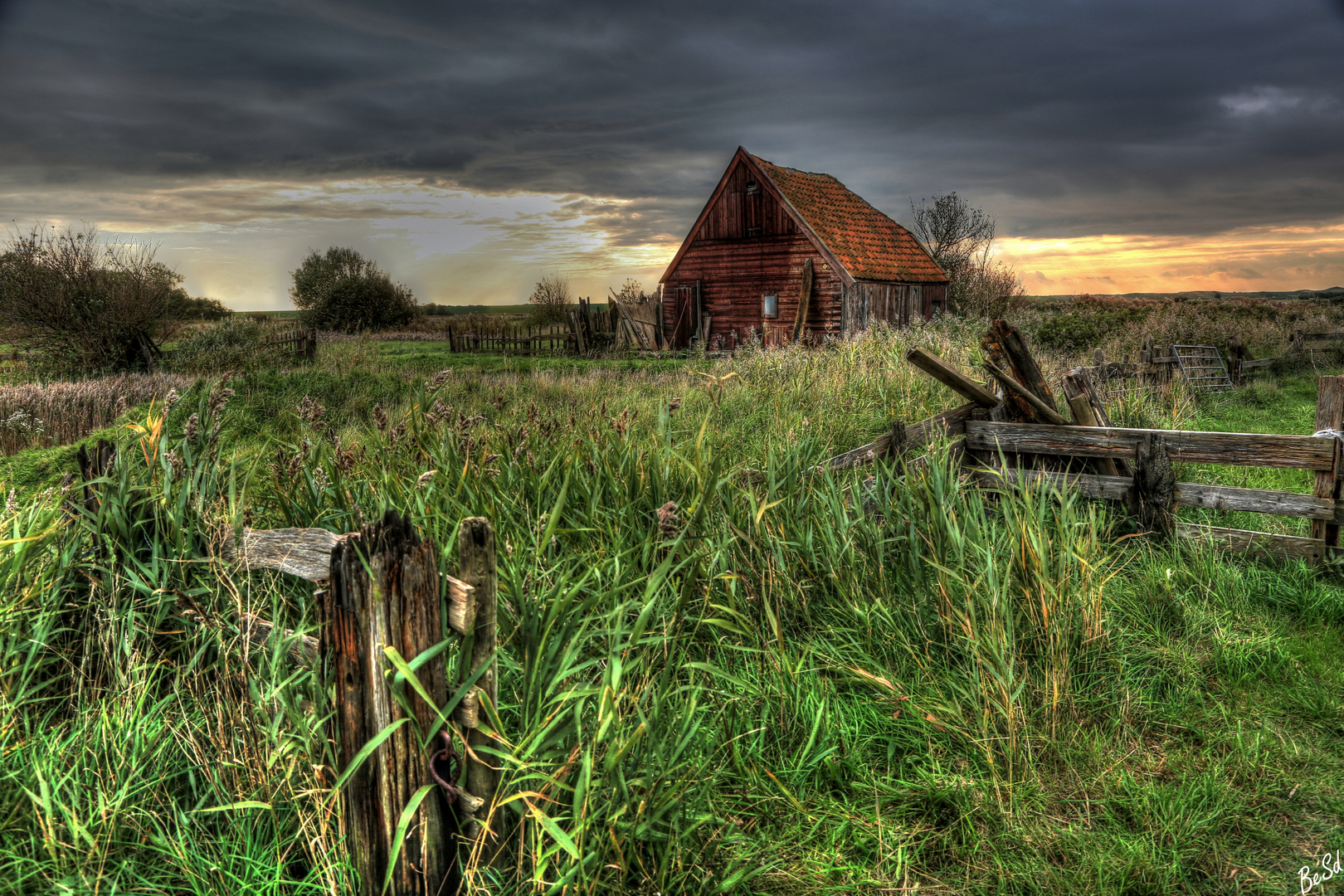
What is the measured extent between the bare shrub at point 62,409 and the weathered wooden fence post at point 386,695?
11183 mm

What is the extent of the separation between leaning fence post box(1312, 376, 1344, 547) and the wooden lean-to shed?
15619 millimetres

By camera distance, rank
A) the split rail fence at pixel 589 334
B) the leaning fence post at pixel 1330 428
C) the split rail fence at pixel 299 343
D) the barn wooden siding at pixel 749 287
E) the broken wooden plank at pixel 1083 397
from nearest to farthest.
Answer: the leaning fence post at pixel 1330 428 < the broken wooden plank at pixel 1083 397 < the split rail fence at pixel 299 343 < the barn wooden siding at pixel 749 287 < the split rail fence at pixel 589 334

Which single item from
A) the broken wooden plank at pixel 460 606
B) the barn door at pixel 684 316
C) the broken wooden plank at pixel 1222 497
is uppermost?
the barn door at pixel 684 316

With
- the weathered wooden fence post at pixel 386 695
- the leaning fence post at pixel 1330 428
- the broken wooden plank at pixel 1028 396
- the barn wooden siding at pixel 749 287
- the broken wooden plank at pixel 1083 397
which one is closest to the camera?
the weathered wooden fence post at pixel 386 695

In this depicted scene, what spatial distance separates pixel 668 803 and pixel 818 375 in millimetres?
8941

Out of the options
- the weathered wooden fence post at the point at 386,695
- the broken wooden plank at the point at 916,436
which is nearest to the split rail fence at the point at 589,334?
the broken wooden plank at the point at 916,436

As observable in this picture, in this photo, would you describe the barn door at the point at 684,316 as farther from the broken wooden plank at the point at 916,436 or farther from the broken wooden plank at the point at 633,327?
the broken wooden plank at the point at 916,436

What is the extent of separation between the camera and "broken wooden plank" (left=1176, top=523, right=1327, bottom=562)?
5.17m

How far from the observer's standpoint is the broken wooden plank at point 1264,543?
517cm

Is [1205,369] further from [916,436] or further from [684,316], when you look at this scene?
[916,436]

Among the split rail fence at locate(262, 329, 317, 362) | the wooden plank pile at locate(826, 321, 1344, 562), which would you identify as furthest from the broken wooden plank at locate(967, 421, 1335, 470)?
the split rail fence at locate(262, 329, 317, 362)

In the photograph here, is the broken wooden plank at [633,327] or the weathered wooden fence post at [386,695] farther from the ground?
the broken wooden plank at [633,327]

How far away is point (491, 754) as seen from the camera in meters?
1.84

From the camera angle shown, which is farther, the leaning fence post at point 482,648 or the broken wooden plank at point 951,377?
the broken wooden plank at point 951,377
